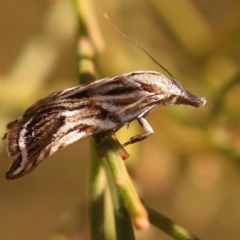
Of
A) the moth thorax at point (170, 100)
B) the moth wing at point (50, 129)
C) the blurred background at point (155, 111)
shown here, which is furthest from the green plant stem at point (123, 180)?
the blurred background at point (155, 111)

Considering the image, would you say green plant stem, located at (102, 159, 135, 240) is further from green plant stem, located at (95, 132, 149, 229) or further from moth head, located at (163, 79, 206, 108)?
moth head, located at (163, 79, 206, 108)

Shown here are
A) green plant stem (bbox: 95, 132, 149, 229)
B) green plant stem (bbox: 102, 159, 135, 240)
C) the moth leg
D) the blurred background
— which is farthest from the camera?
the blurred background

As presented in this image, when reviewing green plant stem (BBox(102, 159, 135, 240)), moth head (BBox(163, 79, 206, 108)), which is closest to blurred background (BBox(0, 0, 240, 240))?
moth head (BBox(163, 79, 206, 108))

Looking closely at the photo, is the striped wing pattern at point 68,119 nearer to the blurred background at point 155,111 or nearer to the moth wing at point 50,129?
the moth wing at point 50,129

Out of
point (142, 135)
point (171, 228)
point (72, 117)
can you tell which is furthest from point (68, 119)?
point (171, 228)

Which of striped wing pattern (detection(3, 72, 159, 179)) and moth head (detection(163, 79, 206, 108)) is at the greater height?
striped wing pattern (detection(3, 72, 159, 179))

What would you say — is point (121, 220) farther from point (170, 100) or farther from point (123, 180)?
point (170, 100)
